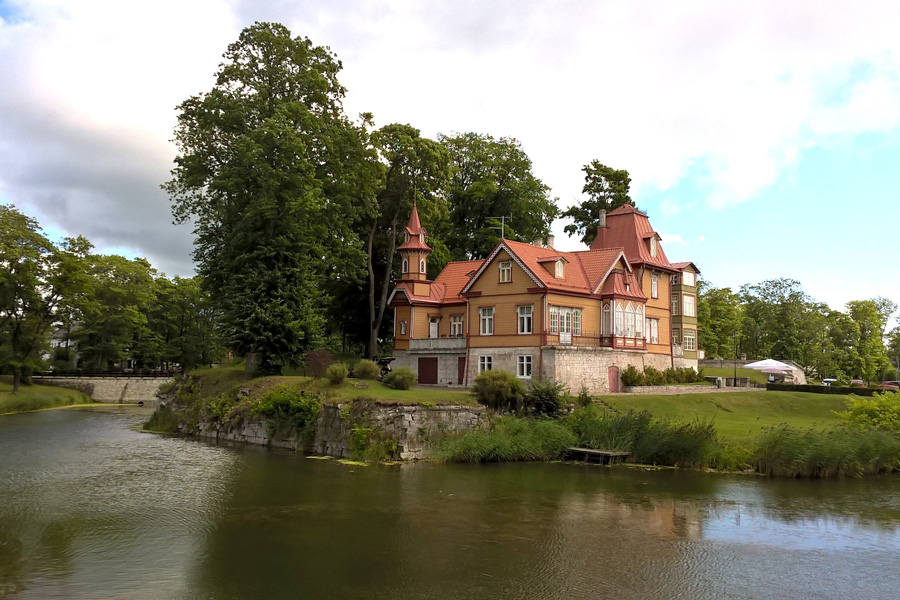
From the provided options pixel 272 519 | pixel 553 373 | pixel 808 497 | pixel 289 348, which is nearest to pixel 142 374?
pixel 289 348

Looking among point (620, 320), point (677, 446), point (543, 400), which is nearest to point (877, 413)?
point (677, 446)

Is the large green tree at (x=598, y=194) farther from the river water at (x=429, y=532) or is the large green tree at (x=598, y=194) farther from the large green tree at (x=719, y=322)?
the river water at (x=429, y=532)

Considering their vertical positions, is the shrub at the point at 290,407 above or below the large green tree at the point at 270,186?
below

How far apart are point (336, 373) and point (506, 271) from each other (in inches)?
448

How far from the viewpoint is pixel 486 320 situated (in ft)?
123

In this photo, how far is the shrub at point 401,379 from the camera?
3186 centimetres

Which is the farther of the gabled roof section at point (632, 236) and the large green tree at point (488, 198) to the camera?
the large green tree at point (488, 198)

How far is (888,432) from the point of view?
84.3 feet

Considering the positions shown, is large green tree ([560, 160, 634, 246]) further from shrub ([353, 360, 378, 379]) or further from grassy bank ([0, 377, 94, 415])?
grassy bank ([0, 377, 94, 415])

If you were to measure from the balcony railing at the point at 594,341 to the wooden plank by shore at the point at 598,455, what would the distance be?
8585mm

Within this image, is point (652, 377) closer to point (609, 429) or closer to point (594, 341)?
point (594, 341)

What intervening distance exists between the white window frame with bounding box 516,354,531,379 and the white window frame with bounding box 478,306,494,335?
2453 millimetres

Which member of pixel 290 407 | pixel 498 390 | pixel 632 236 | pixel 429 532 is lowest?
pixel 429 532

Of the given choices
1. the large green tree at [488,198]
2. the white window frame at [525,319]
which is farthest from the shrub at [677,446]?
the large green tree at [488,198]
